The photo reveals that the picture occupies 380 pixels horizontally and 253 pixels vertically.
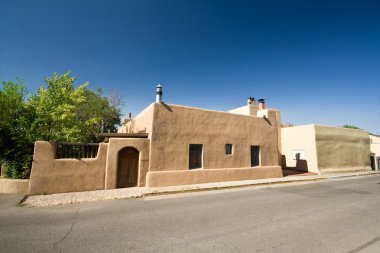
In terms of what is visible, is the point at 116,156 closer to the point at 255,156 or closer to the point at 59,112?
the point at 59,112

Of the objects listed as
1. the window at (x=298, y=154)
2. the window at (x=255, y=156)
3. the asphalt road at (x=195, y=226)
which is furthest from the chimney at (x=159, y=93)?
the window at (x=298, y=154)

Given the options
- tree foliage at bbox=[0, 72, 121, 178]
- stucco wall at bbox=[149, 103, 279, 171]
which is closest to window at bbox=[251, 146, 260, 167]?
stucco wall at bbox=[149, 103, 279, 171]

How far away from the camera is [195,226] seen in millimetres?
5410

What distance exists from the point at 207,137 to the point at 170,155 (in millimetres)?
2919

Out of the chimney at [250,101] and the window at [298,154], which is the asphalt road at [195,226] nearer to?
the window at [298,154]

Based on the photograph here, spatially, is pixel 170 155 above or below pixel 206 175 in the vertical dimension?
above

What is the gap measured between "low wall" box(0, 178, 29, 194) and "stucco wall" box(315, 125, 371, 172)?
22670mm

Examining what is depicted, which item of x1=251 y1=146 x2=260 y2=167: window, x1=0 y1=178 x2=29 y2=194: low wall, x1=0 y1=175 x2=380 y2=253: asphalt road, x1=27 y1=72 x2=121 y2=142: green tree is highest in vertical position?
x1=27 y1=72 x2=121 y2=142: green tree

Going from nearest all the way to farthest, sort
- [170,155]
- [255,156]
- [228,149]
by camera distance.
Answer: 1. [170,155]
2. [228,149]
3. [255,156]

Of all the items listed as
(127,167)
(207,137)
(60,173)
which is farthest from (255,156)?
(60,173)

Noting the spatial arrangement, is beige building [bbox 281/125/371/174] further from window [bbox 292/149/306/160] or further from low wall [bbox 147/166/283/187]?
low wall [bbox 147/166/283/187]

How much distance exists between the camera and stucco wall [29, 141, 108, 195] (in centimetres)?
881

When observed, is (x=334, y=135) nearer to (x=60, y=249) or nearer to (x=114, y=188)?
(x=114, y=188)

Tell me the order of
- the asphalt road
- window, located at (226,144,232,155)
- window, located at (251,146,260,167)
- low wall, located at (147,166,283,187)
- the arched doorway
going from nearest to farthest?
1. the asphalt road
2. the arched doorway
3. low wall, located at (147,166,283,187)
4. window, located at (226,144,232,155)
5. window, located at (251,146,260,167)
